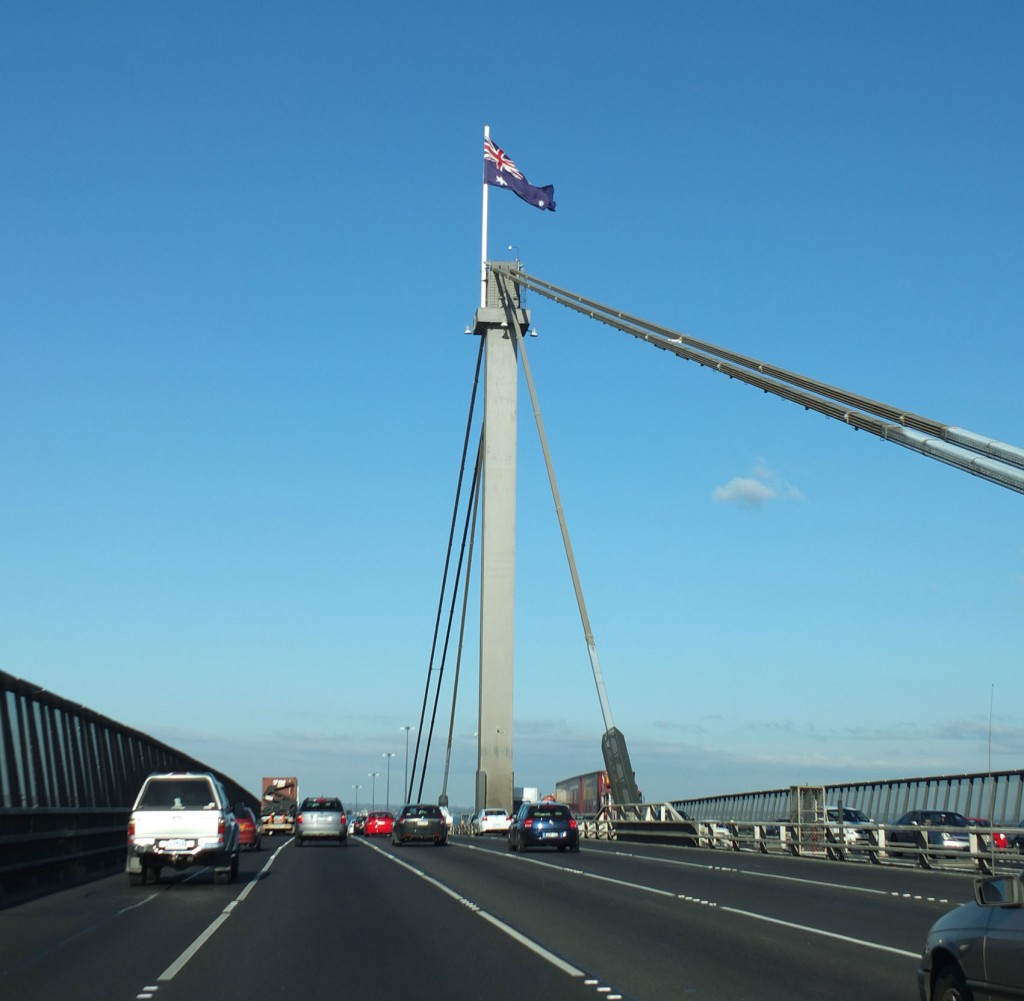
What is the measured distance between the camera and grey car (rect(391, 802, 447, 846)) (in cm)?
4775

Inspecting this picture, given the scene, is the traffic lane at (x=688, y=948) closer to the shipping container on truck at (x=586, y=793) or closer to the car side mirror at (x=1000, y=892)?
the car side mirror at (x=1000, y=892)

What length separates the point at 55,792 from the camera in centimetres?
2575

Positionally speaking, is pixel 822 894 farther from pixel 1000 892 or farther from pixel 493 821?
pixel 493 821

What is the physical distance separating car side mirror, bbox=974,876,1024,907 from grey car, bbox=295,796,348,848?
43.0 m

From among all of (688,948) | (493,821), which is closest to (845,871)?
(688,948)

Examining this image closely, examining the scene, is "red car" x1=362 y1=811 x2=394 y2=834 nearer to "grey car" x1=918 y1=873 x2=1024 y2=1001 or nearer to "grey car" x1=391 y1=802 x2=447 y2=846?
"grey car" x1=391 y1=802 x2=447 y2=846

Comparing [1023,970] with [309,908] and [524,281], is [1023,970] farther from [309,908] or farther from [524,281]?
[524,281]

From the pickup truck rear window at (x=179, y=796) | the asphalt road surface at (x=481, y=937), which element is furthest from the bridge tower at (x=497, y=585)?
the pickup truck rear window at (x=179, y=796)

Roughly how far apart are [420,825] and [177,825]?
82.0ft

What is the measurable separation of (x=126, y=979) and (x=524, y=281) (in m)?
57.2

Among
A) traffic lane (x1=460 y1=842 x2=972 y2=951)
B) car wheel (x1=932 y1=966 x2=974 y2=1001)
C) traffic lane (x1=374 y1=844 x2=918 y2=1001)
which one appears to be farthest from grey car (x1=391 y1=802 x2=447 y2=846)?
car wheel (x1=932 y1=966 x2=974 y2=1001)

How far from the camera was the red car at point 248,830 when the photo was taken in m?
41.7

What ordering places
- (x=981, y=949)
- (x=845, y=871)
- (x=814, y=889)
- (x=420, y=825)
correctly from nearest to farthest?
(x=981, y=949) < (x=814, y=889) < (x=845, y=871) < (x=420, y=825)

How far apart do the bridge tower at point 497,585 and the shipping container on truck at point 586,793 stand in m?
3.93
